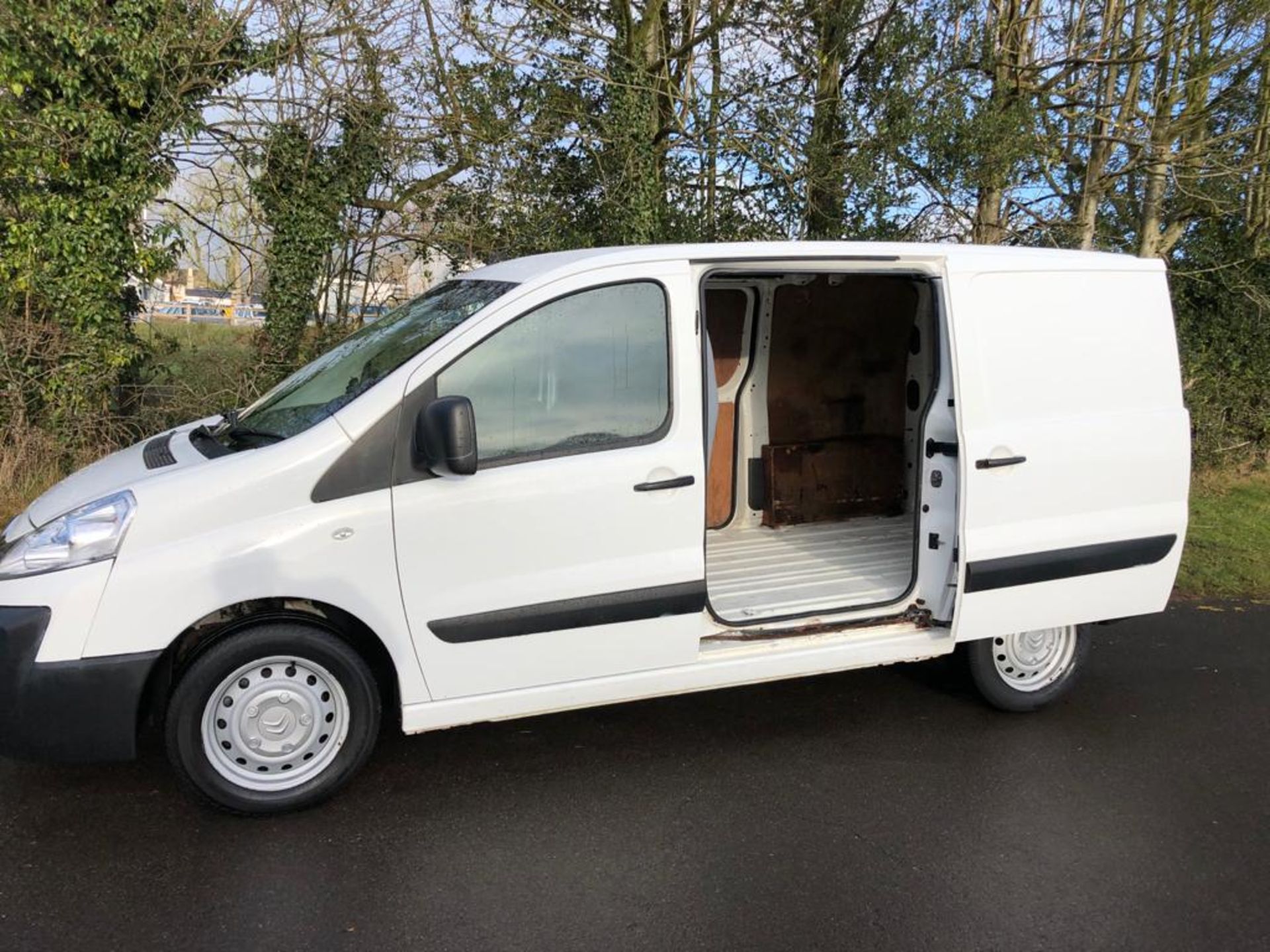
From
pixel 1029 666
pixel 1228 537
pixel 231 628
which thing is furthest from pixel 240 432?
pixel 1228 537

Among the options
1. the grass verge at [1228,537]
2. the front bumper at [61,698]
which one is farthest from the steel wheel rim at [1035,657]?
the front bumper at [61,698]

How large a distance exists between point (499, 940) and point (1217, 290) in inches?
481

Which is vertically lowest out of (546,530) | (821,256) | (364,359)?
(546,530)

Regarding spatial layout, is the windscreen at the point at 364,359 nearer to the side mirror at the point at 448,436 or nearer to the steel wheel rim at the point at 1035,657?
the side mirror at the point at 448,436

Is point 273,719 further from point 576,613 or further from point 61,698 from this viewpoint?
point 576,613

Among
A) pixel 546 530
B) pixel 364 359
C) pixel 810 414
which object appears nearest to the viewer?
pixel 546 530

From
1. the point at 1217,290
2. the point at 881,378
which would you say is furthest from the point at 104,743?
the point at 1217,290

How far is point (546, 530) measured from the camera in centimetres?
365

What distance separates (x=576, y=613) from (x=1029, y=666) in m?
2.37

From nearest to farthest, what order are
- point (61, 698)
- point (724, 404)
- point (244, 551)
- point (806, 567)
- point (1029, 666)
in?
point (61, 698) → point (244, 551) → point (1029, 666) → point (806, 567) → point (724, 404)

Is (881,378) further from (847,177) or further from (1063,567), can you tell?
(847,177)

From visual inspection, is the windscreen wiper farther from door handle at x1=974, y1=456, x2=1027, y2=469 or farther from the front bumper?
door handle at x1=974, y1=456, x2=1027, y2=469

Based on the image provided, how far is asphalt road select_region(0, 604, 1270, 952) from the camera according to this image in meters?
3.05

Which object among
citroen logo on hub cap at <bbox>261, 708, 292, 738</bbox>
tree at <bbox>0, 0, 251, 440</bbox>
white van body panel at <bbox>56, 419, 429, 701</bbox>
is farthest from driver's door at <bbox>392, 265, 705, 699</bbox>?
tree at <bbox>0, 0, 251, 440</bbox>
